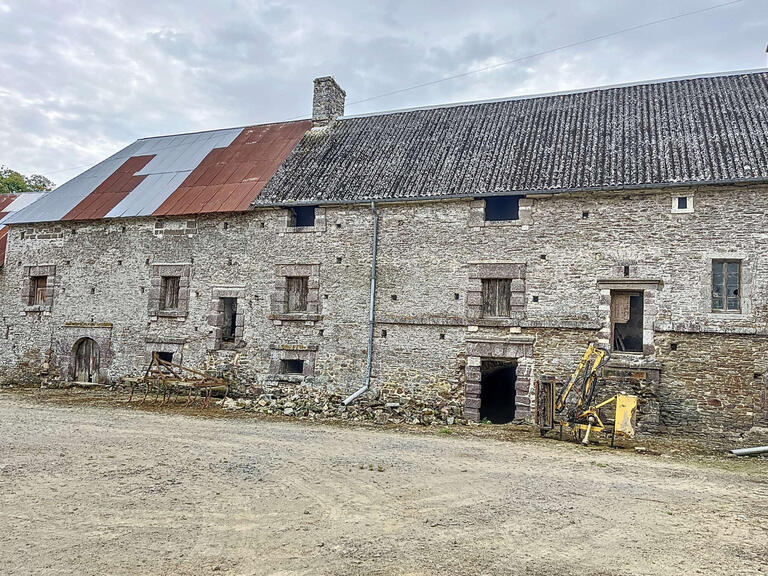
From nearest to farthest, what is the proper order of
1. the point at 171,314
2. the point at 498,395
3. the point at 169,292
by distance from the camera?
the point at 498,395 < the point at 171,314 < the point at 169,292

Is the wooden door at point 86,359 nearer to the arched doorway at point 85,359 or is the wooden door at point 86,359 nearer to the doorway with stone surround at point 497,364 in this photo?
the arched doorway at point 85,359

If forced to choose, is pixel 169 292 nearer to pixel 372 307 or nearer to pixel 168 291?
pixel 168 291

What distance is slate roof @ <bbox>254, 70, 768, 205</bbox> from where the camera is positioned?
13.1m

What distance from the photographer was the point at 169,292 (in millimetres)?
17562

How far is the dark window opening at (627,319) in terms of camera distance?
514 inches

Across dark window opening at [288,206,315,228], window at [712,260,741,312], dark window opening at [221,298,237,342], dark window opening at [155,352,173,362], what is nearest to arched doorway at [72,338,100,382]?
dark window opening at [155,352,173,362]

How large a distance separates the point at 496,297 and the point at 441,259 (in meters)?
1.63

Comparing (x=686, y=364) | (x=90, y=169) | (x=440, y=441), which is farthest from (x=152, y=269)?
(x=686, y=364)

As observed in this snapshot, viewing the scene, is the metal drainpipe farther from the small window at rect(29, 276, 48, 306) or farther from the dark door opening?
the small window at rect(29, 276, 48, 306)

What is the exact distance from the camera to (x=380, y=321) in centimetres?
1483

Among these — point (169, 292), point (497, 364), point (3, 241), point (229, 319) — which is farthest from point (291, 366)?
point (3, 241)

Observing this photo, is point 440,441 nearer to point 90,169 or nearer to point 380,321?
point 380,321

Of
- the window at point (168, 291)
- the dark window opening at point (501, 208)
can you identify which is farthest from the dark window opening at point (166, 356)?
the dark window opening at point (501, 208)

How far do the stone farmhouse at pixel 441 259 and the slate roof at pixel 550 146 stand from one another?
6cm
